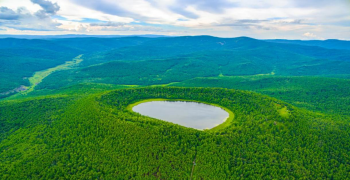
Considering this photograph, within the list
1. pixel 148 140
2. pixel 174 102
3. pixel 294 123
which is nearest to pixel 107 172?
pixel 148 140

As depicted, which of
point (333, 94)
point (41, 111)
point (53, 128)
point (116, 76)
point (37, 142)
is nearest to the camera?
point (37, 142)

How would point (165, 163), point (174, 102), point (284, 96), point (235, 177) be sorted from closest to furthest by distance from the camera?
point (235, 177) → point (165, 163) → point (174, 102) → point (284, 96)

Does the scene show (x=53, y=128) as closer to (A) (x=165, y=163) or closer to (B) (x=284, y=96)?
(A) (x=165, y=163)

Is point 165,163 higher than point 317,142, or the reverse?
point 317,142

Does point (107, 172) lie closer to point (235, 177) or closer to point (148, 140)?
point (148, 140)

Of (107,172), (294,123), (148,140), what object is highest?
(294,123)

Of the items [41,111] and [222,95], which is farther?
[222,95]

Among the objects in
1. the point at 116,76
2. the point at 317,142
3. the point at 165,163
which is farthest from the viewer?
the point at 116,76

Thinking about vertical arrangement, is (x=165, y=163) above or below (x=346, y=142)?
below

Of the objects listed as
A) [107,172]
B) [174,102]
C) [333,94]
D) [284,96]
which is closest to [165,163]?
[107,172]
